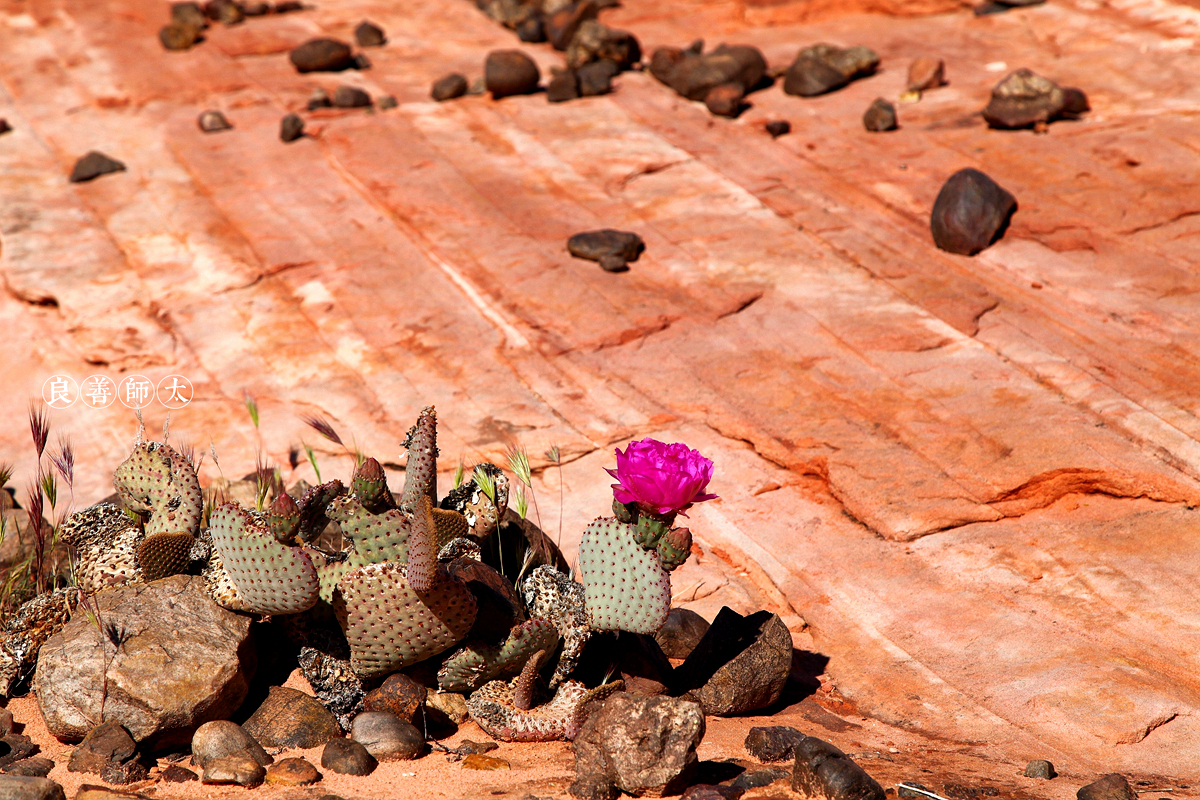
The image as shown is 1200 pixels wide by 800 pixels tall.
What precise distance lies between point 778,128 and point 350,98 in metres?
4.69

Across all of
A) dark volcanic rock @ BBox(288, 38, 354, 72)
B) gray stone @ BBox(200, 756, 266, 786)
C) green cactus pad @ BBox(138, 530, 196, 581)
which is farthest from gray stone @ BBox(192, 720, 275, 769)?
dark volcanic rock @ BBox(288, 38, 354, 72)

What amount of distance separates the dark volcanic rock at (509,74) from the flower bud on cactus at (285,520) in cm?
859

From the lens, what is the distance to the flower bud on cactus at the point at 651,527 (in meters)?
3.78

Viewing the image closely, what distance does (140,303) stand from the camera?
853cm

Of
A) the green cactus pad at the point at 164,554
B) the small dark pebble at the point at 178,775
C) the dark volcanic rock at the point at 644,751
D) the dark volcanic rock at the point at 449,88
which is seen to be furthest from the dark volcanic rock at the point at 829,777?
the dark volcanic rock at the point at 449,88

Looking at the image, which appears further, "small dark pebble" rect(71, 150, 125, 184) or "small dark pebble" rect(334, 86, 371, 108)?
"small dark pebble" rect(334, 86, 371, 108)

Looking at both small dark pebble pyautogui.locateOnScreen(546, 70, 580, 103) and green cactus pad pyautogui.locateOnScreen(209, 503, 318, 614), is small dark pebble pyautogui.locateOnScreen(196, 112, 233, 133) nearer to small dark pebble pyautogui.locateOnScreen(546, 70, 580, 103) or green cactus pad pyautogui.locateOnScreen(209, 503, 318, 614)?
small dark pebble pyautogui.locateOnScreen(546, 70, 580, 103)

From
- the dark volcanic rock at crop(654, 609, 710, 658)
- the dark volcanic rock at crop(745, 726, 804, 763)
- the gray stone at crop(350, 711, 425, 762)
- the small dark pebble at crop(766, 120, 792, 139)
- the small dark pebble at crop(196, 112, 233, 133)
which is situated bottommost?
the small dark pebble at crop(196, 112, 233, 133)

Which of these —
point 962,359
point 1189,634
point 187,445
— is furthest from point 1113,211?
point 187,445

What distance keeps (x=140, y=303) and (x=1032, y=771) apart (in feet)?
24.5

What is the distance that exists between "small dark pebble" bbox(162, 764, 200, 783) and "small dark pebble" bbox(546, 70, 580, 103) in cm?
912

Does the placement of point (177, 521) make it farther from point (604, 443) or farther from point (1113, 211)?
point (1113, 211)

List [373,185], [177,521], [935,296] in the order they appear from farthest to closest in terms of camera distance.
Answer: [373,185] → [935,296] → [177,521]

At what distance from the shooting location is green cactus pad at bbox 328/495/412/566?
393 cm
